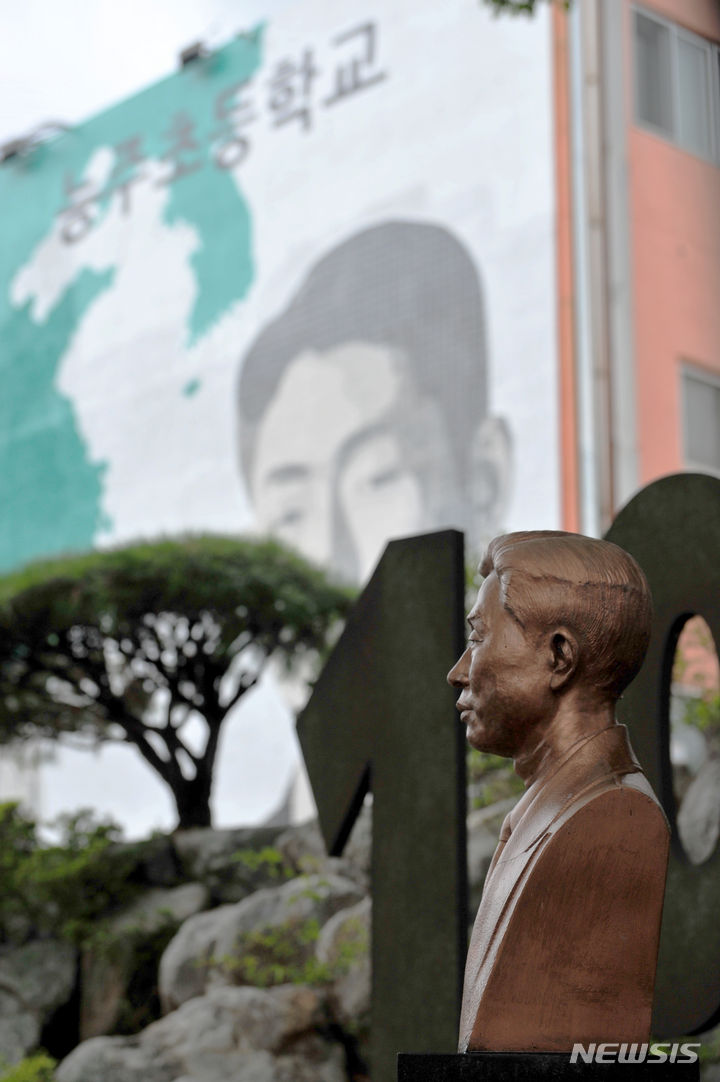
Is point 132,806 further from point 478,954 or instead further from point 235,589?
point 478,954

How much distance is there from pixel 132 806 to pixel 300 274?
Result: 5.55 meters

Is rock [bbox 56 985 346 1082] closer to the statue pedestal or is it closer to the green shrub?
the green shrub

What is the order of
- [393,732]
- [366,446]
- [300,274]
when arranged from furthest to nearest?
1. [300,274]
2. [366,446]
3. [393,732]

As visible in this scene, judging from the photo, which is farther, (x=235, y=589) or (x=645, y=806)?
(x=235, y=589)

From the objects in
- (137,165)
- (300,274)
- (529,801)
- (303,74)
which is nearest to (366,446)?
(300,274)

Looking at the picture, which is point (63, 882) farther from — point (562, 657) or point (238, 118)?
point (238, 118)

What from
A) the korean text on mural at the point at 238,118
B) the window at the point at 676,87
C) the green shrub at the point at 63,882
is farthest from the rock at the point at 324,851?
the korean text on mural at the point at 238,118

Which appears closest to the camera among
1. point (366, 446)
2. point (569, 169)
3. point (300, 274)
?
point (569, 169)

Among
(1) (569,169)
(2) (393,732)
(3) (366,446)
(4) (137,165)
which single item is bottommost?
(2) (393,732)

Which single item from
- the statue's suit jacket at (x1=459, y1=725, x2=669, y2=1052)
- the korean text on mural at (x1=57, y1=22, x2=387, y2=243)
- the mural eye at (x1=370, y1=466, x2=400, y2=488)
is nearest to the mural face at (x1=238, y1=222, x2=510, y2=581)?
the mural eye at (x1=370, y1=466, x2=400, y2=488)

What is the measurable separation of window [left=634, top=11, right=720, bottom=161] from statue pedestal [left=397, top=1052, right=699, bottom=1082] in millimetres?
11164

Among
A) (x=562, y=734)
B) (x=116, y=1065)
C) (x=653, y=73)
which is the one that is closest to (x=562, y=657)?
(x=562, y=734)

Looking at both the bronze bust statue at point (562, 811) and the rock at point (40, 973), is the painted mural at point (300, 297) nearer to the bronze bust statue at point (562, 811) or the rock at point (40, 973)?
the rock at point (40, 973)

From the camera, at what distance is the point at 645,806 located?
9.84 ft
